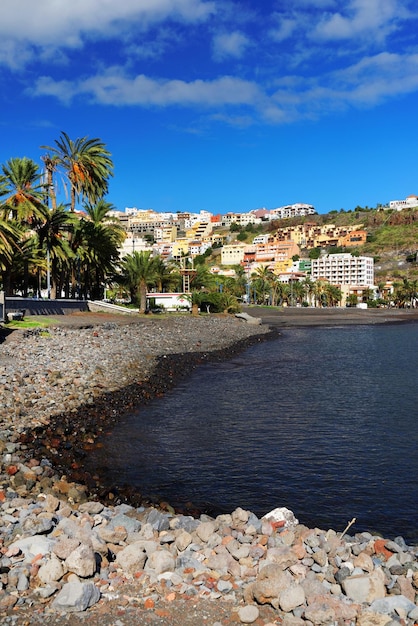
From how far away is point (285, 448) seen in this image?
584 inches

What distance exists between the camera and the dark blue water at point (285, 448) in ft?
36.1

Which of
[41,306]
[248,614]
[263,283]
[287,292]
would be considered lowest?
[248,614]

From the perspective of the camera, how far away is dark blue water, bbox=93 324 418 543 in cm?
1101

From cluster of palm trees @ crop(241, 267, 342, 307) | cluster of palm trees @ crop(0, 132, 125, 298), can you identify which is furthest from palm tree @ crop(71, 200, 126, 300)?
cluster of palm trees @ crop(241, 267, 342, 307)

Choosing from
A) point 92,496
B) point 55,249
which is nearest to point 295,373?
point 92,496

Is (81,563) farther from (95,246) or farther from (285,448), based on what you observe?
(95,246)

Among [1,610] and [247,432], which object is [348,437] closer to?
[247,432]

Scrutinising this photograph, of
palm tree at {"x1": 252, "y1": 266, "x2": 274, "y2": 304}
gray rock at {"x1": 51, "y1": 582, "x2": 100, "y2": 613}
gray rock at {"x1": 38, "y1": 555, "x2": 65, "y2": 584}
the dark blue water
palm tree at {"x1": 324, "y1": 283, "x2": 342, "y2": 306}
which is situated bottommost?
the dark blue water

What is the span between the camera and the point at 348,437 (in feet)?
53.0

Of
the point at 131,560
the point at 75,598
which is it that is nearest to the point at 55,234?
the point at 131,560

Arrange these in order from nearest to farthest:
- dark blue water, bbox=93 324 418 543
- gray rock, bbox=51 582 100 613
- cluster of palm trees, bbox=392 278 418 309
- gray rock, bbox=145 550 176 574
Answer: gray rock, bbox=51 582 100 613 → gray rock, bbox=145 550 176 574 → dark blue water, bbox=93 324 418 543 → cluster of palm trees, bbox=392 278 418 309

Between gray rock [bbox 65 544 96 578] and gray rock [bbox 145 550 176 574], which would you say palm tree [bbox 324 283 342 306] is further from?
gray rock [bbox 65 544 96 578]

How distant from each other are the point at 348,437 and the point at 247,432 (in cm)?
301

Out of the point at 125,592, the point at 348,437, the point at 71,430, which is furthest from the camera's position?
the point at 348,437
